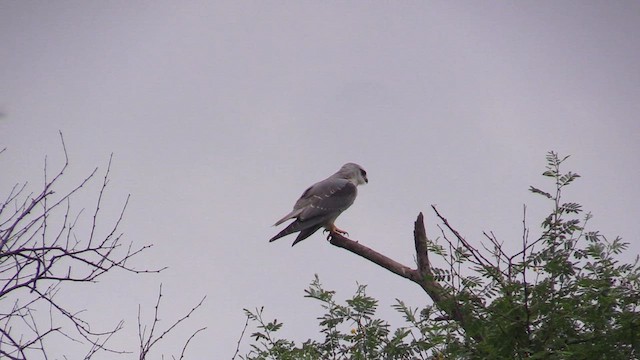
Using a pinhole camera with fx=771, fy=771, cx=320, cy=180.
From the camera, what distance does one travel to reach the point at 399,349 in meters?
4.48

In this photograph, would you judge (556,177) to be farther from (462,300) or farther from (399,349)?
(399,349)

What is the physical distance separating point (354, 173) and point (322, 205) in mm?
1624

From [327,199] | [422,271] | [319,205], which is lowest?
[422,271]

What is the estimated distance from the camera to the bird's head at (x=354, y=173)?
10.7 metres

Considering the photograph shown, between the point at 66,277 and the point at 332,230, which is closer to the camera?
the point at 66,277

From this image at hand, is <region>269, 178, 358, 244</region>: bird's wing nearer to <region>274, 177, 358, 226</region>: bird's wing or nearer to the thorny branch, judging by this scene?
<region>274, 177, 358, 226</region>: bird's wing

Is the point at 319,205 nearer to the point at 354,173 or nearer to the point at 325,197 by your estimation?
the point at 325,197

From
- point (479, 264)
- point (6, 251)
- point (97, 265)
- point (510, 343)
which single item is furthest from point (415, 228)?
point (6, 251)

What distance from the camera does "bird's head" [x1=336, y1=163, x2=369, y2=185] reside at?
10.7 meters

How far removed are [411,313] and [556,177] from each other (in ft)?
3.89

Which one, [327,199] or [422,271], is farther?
[327,199]

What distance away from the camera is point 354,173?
1079 cm

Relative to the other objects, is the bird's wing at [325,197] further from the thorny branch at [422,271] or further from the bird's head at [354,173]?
the thorny branch at [422,271]

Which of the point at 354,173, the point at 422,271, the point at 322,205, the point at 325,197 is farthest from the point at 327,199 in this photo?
the point at 422,271
